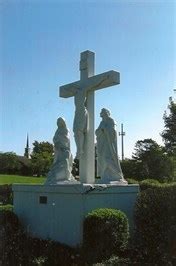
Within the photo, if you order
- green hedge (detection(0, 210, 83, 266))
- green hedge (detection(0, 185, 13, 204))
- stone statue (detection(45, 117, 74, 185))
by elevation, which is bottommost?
green hedge (detection(0, 210, 83, 266))

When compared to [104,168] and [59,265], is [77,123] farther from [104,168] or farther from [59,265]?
[59,265]

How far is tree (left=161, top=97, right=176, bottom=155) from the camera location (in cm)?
3247

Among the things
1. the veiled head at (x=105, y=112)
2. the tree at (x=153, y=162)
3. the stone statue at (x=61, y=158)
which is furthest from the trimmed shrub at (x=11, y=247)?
the tree at (x=153, y=162)

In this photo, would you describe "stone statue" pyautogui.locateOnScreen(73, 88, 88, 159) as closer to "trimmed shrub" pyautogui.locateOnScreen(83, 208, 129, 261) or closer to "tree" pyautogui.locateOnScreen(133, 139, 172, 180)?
"trimmed shrub" pyautogui.locateOnScreen(83, 208, 129, 261)

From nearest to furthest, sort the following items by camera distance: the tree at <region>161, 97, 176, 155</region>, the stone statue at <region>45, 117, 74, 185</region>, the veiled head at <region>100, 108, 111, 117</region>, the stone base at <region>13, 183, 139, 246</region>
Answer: the stone base at <region>13, 183, 139, 246</region> → the stone statue at <region>45, 117, 74, 185</region> → the veiled head at <region>100, 108, 111, 117</region> → the tree at <region>161, 97, 176, 155</region>

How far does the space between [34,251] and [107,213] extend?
162 cm

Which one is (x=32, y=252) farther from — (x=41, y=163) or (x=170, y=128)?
(x=41, y=163)

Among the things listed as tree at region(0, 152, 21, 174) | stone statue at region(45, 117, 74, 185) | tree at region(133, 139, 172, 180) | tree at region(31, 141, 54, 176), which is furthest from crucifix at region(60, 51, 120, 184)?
tree at region(0, 152, 21, 174)

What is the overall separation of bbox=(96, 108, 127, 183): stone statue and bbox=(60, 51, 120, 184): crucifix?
35 centimetres

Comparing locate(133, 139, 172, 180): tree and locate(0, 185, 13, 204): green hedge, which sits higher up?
locate(133, 139, 172, 180): tree

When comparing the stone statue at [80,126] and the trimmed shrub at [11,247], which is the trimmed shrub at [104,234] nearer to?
the trimmed shrub at [11,247]

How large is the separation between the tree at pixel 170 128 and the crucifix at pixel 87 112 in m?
22.2

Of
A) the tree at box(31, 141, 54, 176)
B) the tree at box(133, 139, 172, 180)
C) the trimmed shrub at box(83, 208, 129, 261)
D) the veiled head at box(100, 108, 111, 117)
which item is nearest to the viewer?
the trimmed shrub at box(83, 208, 129, 261)

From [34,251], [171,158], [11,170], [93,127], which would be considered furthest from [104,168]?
[11,170]
